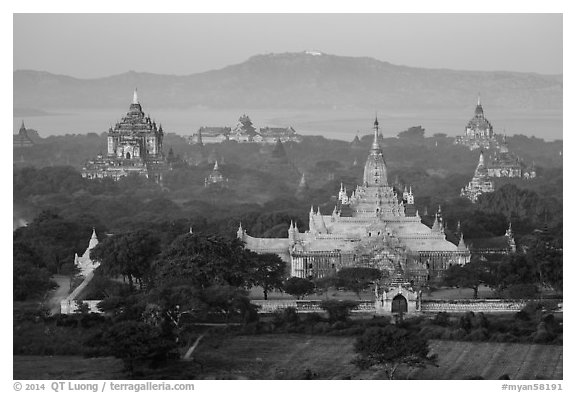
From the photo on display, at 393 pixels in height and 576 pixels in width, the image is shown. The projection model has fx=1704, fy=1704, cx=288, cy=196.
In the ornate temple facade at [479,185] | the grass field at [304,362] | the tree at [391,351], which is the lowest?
the grass field at [304,362]

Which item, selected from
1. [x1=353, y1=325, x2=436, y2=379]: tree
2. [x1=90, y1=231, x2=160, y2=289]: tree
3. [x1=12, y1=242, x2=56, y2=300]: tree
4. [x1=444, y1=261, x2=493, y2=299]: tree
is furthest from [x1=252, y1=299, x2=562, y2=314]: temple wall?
[x1=353, y1=325, x2=436, y2=379]: tree

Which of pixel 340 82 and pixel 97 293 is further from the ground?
pixel 340 82

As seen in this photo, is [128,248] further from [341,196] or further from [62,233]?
[341,196]

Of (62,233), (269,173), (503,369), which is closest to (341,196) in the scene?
(62,233)

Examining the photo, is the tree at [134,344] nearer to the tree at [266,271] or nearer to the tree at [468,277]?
the tree at [266,271]

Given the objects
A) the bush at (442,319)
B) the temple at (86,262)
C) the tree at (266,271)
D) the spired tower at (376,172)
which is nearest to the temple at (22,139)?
the spired tower at (376,172)
